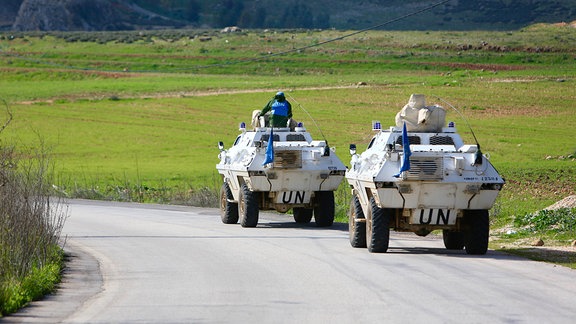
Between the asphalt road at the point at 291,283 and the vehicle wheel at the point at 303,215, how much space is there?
3533 mm

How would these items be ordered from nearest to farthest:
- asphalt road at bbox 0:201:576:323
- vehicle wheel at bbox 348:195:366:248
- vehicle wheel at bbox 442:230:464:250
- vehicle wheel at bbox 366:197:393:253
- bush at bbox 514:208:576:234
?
asphalt road at bbox 0:201:576:323, vehicle wheel at bbox 366:197:393:253, vehicle wheel at bbox 348:195:366:248, vehicle wheel at bbox 442:230:464:250, bush at bbox 514:208:576:234

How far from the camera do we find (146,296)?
16094mm

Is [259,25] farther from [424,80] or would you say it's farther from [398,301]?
[398,301]

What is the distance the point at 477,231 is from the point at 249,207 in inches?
291

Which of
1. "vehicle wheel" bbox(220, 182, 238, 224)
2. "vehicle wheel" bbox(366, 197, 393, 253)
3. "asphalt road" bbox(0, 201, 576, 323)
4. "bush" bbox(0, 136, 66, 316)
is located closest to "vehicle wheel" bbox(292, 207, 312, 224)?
"vehicle wheel" bbox(220, 182, 238, 224)

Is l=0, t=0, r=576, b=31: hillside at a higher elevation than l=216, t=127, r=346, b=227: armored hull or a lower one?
higher

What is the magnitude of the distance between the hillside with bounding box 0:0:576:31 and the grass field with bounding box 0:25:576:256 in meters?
42.3

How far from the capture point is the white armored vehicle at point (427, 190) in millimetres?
20719

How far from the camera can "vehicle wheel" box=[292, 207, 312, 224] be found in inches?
1173

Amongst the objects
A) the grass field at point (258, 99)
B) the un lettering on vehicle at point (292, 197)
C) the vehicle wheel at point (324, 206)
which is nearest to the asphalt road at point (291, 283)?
the un lettering on vehicle at point (292, 197)

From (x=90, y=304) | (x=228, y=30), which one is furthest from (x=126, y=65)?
(x=90, y=304)

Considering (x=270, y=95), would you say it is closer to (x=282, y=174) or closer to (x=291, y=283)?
(x=282, y=174)

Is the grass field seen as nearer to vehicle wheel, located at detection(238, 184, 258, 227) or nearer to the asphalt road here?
vehicle wheel, located at detection(238, 184, 258, 227)

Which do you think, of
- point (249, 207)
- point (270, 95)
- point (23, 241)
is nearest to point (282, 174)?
point (249, 207)
